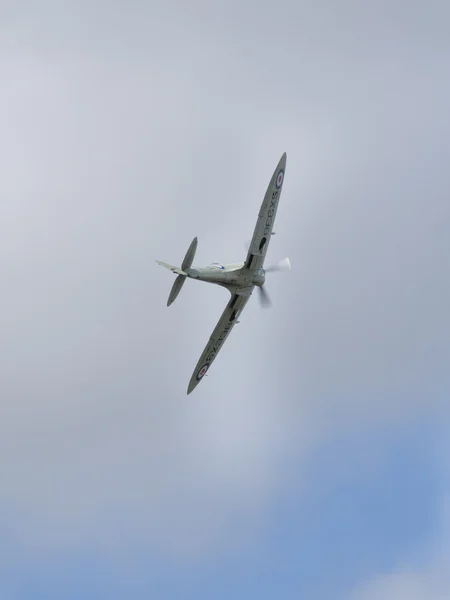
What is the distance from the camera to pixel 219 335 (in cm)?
9712

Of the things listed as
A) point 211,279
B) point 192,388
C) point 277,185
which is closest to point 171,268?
point 211,279

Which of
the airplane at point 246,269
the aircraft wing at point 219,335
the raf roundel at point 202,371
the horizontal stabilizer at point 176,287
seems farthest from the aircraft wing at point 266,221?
the raf roundel at point 202,371

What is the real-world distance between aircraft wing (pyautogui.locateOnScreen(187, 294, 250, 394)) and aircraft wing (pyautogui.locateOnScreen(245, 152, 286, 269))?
218 inches

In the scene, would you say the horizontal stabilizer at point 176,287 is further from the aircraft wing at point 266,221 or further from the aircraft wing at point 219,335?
the aircraft wing at point 219,335

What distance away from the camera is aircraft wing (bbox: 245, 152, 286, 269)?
86.1m

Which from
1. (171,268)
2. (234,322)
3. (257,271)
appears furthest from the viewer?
(234,322)

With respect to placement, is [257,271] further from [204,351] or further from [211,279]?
[204,351]

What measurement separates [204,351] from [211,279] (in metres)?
12.7

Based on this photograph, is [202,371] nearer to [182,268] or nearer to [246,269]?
[246,269]

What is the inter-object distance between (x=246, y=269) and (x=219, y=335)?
10.8 metres

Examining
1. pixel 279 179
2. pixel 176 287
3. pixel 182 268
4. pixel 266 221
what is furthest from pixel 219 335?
pixel 279 179

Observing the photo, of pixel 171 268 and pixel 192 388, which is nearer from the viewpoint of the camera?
pixel 171 268

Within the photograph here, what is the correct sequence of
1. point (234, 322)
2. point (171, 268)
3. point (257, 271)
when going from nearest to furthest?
point (171, 268), point (257, 271), point (234, 322)

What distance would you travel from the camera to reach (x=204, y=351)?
9812 cm
